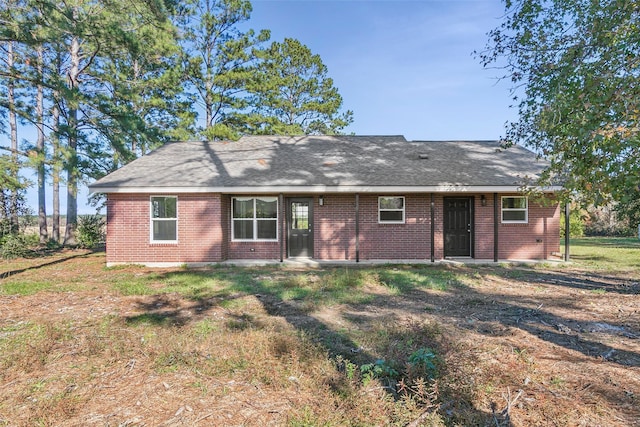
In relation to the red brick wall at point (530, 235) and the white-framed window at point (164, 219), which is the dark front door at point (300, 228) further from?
the red brick wall at point (530, 235)

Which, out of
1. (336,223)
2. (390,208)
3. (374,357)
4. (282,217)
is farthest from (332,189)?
(374,357)

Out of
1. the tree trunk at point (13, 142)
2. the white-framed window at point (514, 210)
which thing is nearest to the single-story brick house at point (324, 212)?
the white-framed window at point (514, 210)

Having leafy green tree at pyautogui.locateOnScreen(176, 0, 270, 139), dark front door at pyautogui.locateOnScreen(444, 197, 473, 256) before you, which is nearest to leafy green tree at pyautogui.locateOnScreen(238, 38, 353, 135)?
leafy green tree at pyautogui.locateOnScreen(176, 0, 270, 139)

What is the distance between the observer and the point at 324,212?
12312 mm

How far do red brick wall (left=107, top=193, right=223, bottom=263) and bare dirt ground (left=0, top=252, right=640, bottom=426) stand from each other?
13.1 feet

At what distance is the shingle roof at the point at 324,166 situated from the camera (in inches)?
450

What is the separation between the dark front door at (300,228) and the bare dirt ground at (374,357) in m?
5.19

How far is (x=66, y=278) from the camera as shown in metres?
9.40

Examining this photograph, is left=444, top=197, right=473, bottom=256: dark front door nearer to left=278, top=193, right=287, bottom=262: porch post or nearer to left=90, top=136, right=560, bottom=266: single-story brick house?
left=90, top=136, right=560, bottom=266: single-story brick house

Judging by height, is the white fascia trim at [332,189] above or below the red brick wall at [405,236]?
above

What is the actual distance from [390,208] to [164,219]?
7839 mm

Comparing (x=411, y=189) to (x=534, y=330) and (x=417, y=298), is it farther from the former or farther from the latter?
(x=534, y=330)

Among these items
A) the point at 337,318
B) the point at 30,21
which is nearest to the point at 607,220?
the point at 337,318

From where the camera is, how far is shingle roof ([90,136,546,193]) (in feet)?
37.5
